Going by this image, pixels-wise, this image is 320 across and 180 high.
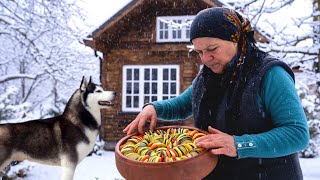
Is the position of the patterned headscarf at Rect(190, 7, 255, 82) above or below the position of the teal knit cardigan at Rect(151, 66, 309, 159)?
above

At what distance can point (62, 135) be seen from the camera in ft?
15.4

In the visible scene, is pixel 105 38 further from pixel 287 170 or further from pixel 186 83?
pixel 287 170

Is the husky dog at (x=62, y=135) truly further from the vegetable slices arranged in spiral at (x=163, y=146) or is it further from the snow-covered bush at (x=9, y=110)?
the vegetable slices arranged in spiral at (x=163, y=146)

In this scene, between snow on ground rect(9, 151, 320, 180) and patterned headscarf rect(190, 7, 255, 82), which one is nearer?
patterned headscarf rect(190, 7, 255, 82)

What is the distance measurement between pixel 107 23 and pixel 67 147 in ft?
19.9

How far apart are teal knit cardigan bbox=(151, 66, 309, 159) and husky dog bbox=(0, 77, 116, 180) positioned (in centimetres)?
363

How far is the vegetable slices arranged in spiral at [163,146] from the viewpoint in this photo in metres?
1.45

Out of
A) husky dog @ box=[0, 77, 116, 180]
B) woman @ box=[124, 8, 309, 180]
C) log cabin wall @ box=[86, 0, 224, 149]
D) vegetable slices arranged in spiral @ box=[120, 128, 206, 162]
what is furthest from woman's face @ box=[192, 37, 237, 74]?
log cabin wall @ box=[86, 0, 224, 149]

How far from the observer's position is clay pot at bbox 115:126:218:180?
1.35 m

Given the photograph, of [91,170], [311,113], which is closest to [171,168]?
[91,170]

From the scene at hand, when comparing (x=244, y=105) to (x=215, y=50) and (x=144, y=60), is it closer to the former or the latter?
(x=215, y=50)

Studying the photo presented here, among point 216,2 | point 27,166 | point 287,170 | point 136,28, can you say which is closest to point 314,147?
point 216,2

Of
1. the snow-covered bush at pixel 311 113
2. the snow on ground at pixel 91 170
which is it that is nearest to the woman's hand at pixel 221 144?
the snow on ground at pixel 91 170

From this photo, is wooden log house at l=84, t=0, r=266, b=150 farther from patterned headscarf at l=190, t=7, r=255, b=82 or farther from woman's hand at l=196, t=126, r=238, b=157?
woman's hand at l=196, t=126, r=238, b=157
